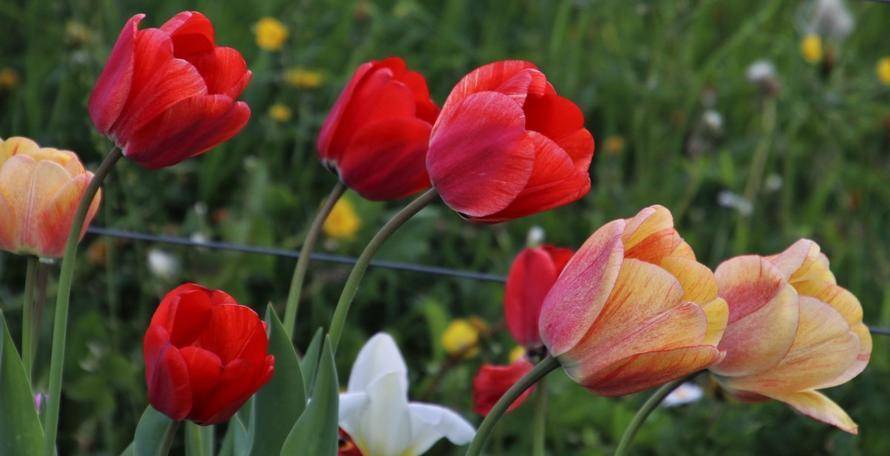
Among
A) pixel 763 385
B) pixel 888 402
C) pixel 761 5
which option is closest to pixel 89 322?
pixel 888 402

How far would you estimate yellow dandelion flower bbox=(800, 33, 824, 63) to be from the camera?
2131mm

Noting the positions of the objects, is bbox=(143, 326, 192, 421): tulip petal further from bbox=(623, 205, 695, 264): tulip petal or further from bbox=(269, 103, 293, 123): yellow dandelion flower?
bbox=(269, 103, 293, 123): yellow dandelion flower

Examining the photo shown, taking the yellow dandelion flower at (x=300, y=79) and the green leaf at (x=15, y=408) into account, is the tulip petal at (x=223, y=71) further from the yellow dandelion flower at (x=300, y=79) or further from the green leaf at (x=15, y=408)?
the yellow dandelion flower at (x=300, y=79)

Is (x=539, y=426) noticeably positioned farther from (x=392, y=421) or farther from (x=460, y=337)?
(x=460, y=337)

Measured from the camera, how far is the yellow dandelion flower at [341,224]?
5.47 feet

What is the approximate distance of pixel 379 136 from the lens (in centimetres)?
65

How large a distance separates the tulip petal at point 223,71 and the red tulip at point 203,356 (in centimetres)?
9

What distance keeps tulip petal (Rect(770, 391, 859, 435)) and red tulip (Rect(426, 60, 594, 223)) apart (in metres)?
0.13

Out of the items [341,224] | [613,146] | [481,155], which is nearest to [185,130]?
[481,155]

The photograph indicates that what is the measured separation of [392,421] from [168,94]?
208 millimetres

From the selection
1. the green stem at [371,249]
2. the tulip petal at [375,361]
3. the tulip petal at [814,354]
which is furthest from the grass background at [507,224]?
the tulip petal at [814,354]

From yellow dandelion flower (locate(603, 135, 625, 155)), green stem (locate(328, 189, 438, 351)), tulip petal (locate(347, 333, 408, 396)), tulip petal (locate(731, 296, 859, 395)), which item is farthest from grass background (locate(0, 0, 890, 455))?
tulip petal (locate(731, 296, 859, 395))

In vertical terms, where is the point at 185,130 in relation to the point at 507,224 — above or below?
above

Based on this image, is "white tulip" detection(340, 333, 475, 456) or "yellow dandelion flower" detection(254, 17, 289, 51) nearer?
"white tulip" detection(340, 333, 475, 456)
